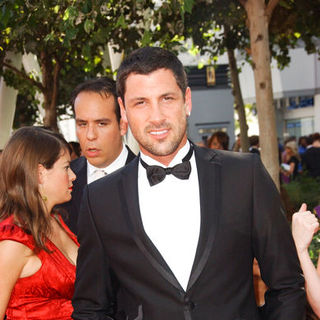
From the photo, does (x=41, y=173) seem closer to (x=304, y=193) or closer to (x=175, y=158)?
(x=175, y=158)

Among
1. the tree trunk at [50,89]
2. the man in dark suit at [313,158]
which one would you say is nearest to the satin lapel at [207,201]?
the tree trunk at [50,89]

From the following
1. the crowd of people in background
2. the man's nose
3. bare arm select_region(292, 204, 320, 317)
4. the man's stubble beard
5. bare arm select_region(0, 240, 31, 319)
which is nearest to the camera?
the man's stubble beard

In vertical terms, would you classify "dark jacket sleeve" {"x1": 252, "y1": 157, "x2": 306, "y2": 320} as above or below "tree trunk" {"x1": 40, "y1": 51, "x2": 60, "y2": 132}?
below

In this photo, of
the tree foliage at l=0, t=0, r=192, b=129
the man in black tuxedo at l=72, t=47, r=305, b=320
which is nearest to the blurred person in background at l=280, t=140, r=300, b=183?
the tree foliage at l=0, t=0, r=192, b=129

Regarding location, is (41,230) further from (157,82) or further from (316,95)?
(316,95)

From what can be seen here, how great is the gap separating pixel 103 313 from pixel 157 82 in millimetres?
1173

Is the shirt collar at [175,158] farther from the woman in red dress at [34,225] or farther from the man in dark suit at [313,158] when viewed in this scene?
the man in dark suit at [313,158]

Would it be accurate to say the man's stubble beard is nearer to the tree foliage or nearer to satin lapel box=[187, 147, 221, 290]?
satin lapel box=[187, 147, 221, 290]

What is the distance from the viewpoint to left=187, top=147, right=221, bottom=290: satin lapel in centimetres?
256

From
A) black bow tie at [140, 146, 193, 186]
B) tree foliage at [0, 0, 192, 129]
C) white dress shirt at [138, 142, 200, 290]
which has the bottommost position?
white dress shirt at [138, 142, 200, 290]

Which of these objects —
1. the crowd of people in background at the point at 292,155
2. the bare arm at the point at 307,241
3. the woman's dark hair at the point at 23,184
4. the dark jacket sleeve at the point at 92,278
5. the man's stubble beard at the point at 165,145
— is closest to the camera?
the man's stubble beard at the point at 165,145

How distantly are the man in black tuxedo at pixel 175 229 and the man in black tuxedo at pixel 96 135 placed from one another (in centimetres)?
140

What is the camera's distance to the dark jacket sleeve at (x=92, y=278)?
9.19ft

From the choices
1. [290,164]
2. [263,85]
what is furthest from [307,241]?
[290,164]
